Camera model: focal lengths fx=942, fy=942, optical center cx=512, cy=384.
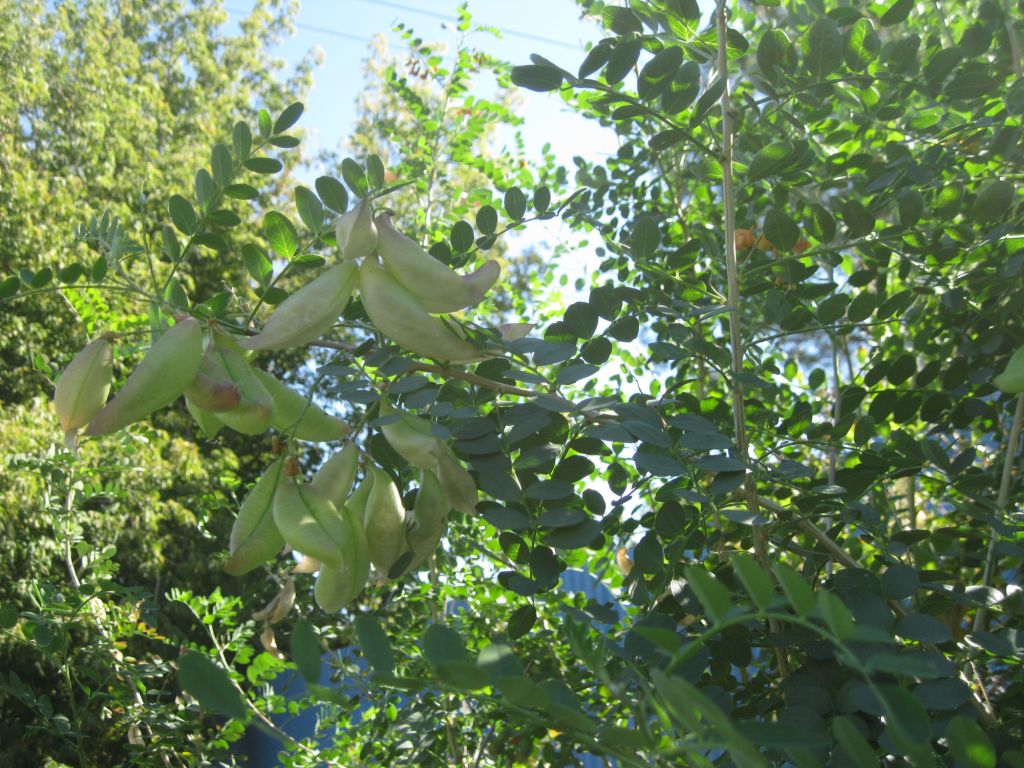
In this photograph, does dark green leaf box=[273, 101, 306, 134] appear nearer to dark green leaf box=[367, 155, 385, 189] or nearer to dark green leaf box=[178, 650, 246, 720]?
dark green leaf box=[367, 155, 385, 189]

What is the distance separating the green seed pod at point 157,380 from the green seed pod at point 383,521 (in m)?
0.14

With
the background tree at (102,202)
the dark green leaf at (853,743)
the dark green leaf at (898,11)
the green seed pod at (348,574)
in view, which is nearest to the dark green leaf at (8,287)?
the green seed pod at (348,574)

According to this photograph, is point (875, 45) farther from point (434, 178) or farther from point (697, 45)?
point (434, 178)

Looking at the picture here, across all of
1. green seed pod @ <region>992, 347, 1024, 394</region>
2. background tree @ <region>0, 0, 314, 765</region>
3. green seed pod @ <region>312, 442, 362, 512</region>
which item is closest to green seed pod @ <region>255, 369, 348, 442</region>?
green seed pod @ <region>312, 442, 362, 512</region>

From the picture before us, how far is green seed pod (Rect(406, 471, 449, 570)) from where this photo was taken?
657 millimetres

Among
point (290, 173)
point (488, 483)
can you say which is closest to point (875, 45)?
point (488, 483)

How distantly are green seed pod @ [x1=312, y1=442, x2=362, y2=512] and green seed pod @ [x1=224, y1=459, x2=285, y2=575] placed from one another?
1.1 inches

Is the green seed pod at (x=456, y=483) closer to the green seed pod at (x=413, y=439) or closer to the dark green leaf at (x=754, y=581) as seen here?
the green seed pod at (x=413, y=439)

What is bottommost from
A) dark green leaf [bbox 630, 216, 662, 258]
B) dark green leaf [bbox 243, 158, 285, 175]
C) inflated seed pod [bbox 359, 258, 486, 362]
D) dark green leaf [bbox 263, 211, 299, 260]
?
inflated seed pod [bbox 359, 258, 486, 362]

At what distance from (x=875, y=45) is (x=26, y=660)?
18.5ft

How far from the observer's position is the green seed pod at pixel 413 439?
616 mm

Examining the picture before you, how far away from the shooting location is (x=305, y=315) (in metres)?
0.59

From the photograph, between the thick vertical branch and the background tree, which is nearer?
the thick vertical branch

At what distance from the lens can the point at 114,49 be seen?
887 centimetres
